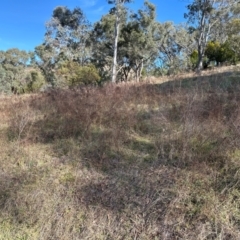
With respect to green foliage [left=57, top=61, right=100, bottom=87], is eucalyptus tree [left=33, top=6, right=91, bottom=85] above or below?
above

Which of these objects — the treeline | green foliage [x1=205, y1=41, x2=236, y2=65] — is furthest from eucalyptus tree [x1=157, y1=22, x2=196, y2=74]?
green foliage [x1=205, y1=41, x2=236, y2=65]

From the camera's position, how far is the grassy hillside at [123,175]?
2197mm

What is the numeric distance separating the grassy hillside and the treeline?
10113 millimetres

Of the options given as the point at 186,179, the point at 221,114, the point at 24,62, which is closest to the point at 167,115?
the point at 221,114

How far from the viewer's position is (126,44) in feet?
65.6

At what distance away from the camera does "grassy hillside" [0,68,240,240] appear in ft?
7.21

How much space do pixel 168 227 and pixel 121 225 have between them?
44cm

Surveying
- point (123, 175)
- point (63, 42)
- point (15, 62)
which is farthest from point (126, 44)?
point (15, 62)

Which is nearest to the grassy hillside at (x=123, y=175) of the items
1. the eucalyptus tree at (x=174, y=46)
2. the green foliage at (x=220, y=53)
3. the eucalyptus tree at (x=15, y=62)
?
the green foliage at (x=220, y=53)

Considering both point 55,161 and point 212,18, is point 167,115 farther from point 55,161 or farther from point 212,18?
point 212,18

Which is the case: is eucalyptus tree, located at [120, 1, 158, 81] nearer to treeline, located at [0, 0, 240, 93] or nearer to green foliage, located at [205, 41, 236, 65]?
treeline, located at [0, 0, 240, 93]

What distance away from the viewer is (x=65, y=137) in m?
3.79

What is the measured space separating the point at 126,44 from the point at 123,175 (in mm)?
18629

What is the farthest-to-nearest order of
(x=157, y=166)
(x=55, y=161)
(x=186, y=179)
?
1. (x=55, y=161)
2. (x=157, y=166)
3. (x=186, y=179)
